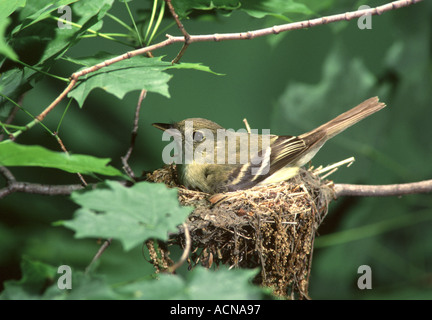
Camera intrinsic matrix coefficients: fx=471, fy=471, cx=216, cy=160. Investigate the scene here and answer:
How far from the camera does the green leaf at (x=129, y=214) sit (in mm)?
1233

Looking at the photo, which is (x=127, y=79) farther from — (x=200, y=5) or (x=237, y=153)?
(x=237, y=153)

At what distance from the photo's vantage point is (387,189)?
275 cm

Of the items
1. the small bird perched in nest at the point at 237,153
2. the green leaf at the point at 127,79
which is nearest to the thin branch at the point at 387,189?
the small bird perched in nest at the point at 237,153

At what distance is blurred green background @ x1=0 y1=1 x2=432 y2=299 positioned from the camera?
3285 millimetres

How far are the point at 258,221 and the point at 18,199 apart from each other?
5.37 ft

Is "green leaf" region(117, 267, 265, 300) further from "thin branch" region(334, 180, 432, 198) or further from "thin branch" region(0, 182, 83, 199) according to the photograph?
"thin branch" region(334, 180, 432, 198)

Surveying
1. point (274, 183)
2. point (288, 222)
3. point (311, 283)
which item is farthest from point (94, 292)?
point (311, 283)

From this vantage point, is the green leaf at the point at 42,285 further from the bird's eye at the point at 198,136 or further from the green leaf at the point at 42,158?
the bird's eye at the point at 198,136

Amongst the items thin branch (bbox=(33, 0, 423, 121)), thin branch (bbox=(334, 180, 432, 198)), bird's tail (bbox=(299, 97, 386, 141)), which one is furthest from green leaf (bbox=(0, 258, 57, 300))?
bird's tail (bbox=(299, 97, 386, 141))

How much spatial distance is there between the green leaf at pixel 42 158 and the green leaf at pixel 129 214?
0.34 ft

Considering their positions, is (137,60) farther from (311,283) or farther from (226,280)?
(311,283)

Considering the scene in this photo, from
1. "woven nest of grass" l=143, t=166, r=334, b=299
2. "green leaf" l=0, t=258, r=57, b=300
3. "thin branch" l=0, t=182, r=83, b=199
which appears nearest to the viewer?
"green leaf" l=0, t=258, r=57, b=300

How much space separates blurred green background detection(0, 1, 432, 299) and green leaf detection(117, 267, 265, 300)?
1.98 meters

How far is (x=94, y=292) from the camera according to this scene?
4.13ft
